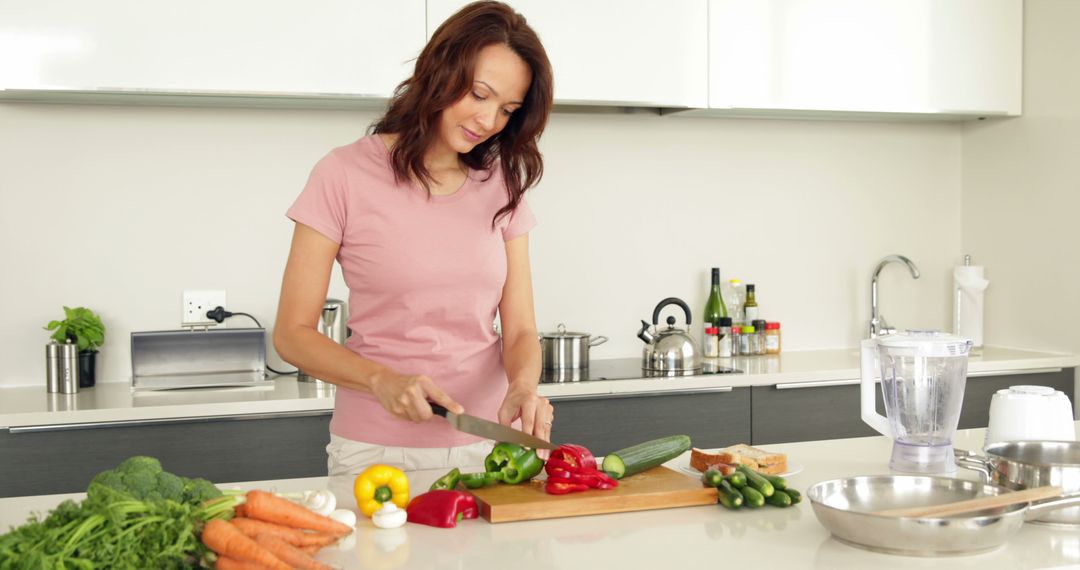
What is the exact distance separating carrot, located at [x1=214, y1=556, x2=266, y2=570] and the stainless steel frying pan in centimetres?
74

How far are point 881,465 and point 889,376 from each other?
7.3 inches

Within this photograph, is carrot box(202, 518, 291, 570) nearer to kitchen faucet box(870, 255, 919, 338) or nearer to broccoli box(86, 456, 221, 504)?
broccoli box(86, 456, 221, 504)

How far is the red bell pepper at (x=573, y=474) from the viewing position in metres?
1.67

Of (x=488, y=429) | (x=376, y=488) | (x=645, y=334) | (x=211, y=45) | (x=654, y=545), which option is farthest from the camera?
(x=645, y=334)

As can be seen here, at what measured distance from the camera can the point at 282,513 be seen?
1.38m

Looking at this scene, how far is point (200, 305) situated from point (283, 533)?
210 centimetres

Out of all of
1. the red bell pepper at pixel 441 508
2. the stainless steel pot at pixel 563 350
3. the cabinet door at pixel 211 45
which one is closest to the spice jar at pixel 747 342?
the stainless steel pot at pixel 563 350

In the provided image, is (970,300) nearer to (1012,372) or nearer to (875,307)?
(875,307)

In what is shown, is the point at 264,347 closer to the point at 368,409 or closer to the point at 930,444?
the point at 368,409

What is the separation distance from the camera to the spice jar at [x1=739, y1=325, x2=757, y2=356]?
3730 millimetres

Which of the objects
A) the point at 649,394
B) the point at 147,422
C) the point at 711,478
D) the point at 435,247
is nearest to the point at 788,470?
the point at 711,478

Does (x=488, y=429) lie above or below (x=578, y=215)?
below

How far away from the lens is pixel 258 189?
338cm

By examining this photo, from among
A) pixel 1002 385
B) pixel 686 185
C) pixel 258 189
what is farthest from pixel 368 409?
pixel 1002 385
